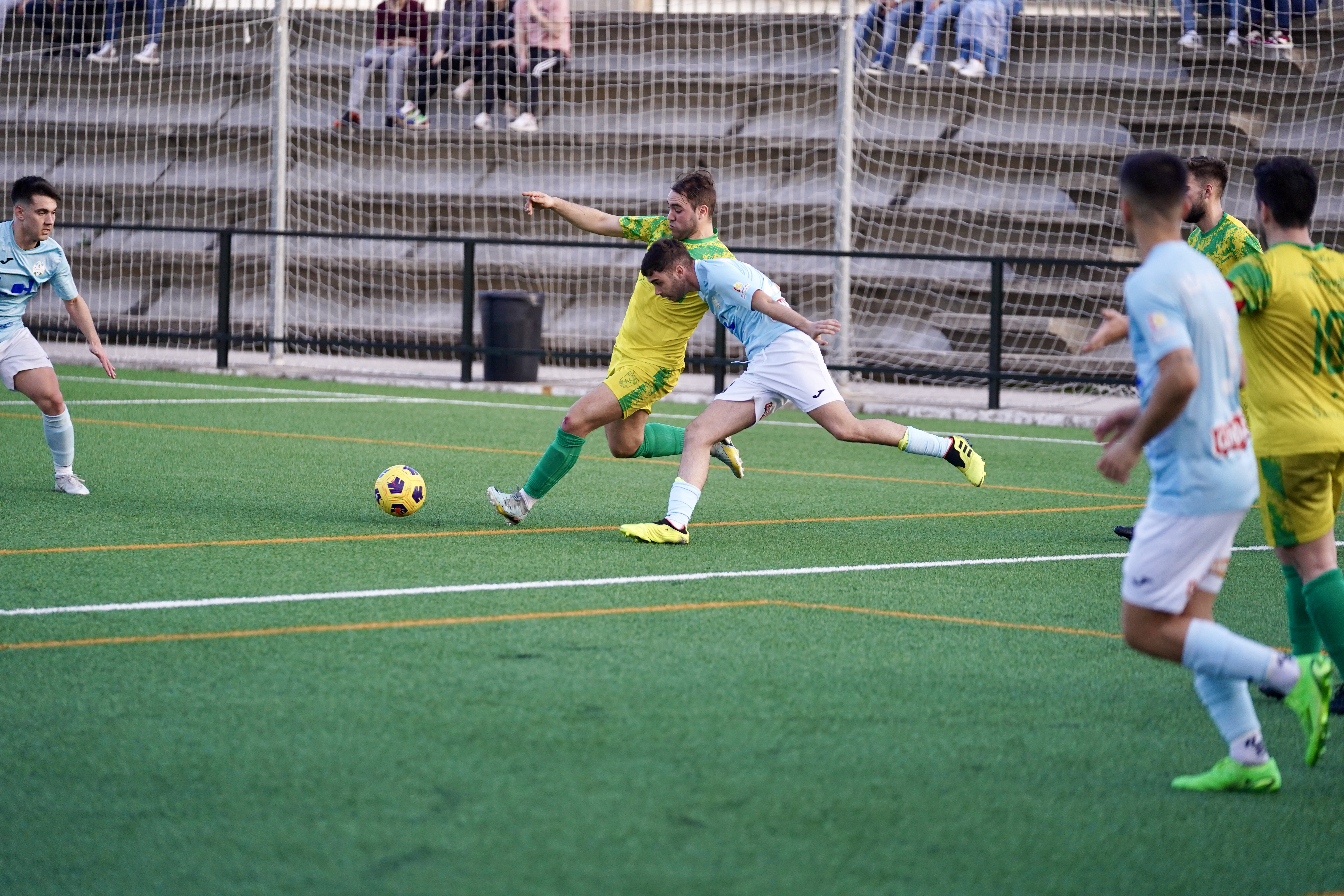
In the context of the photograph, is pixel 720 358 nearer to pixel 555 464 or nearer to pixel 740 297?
pixel 555 464

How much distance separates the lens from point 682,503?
7852mm

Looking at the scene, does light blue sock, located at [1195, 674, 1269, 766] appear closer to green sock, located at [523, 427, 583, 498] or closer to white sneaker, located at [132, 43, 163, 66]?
green sock, located at [523, 427, 583, 498]

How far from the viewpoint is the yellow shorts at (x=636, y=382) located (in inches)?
327

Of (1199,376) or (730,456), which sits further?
(730,456)

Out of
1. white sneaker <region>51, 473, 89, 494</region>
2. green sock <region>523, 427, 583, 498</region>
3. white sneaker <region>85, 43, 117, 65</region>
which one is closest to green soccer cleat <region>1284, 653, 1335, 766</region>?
green sock <region>523, 427, 583, 498</region>

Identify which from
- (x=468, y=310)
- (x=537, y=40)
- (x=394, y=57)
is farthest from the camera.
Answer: (x=394, y=57)

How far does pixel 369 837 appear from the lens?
3.62 meters

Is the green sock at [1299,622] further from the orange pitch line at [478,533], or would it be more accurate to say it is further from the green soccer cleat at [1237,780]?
→ the orange pitch line at [478,533]

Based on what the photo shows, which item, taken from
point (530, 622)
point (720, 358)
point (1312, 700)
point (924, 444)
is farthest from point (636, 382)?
point (720, 358)

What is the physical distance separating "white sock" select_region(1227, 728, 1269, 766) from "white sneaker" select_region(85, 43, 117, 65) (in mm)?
20769

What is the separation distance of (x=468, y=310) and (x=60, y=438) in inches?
334

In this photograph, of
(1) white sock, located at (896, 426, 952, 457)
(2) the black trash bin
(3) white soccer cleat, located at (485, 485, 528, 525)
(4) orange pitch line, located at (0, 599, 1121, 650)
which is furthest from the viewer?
(2) the black trash bin

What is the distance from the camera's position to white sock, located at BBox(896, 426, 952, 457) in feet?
27.9

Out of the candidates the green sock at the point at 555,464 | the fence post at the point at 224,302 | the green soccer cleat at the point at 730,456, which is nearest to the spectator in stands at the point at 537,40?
the fence post at the point at 224,302
